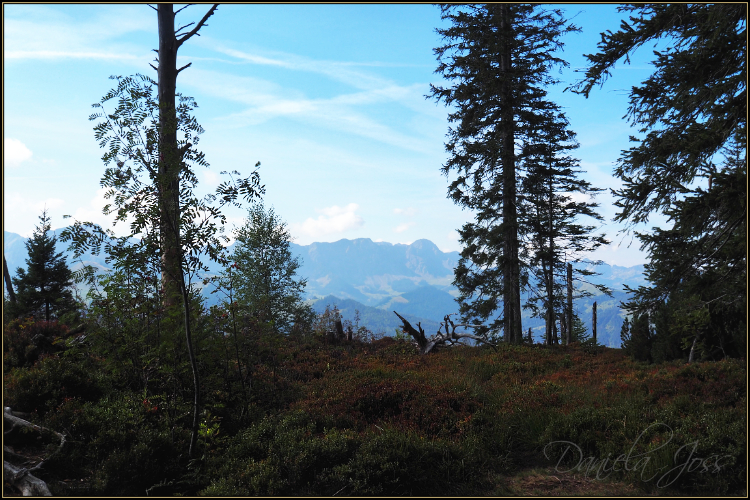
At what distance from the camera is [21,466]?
5.64 m

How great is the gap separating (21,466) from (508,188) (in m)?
16.7

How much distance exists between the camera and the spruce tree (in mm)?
19703

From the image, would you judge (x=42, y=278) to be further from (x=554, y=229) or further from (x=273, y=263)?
(x=554, y=229)

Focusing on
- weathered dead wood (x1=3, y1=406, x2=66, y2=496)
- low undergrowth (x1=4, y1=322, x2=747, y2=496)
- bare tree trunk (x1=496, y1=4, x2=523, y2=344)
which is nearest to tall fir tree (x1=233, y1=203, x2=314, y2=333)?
bare tree trunk (x1=496, y1=4, x2=523, y2=344)

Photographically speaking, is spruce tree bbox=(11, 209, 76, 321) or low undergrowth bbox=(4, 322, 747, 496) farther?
spruce tree bbox=(11, 209, 76, 321)

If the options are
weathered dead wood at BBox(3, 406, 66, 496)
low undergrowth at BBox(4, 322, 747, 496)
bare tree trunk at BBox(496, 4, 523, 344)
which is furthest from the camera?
bare tree trunk at BBox(496, 4, 523, 344)

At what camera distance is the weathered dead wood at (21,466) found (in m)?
5.14

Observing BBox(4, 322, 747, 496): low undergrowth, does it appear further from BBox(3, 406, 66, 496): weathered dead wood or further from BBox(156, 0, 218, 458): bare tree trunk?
BBox(156, 0, 218, 458): bare tree trunk

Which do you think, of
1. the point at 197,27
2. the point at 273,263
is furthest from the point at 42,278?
the point at 197,27

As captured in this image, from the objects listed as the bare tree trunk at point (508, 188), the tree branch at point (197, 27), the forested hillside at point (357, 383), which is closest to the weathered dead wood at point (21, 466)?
the forested hillside at point (357, 383)

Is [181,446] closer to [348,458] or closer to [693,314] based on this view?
[348,458]

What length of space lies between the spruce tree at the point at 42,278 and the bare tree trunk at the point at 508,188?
19.9 metres

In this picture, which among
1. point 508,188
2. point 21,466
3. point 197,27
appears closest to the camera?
point 21,466

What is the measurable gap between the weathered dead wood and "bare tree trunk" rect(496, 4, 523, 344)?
614 inches
